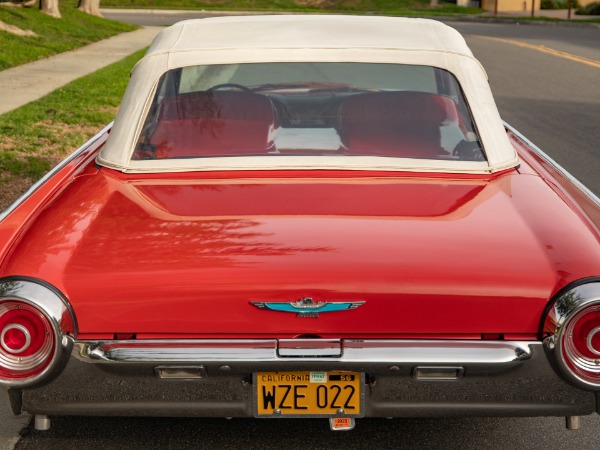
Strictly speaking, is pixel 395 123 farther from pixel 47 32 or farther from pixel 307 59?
pixel 47 32

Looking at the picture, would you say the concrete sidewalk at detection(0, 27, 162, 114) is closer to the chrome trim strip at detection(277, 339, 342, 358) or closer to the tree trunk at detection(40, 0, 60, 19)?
the tree trunk at detection(40, 0, 60, 19)

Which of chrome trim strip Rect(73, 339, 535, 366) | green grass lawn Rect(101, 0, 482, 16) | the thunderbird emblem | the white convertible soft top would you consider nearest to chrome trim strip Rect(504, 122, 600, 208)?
the white convertible soft top

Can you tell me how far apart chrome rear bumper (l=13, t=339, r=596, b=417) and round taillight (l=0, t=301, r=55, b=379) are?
0.08m

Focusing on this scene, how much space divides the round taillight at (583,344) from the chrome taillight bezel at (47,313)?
1.47 meters

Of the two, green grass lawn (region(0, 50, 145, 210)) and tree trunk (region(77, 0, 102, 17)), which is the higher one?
green grass lawn (region(0, 50, 145, 210))

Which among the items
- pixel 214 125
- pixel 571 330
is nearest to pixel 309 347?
pixel 571 330

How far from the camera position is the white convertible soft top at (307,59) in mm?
4430

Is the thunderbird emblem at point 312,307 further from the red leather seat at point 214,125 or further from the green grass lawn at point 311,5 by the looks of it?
the green grass lawn at point 311,5

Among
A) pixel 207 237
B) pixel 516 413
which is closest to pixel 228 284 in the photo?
pixel 207 237

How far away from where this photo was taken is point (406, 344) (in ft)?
11.3

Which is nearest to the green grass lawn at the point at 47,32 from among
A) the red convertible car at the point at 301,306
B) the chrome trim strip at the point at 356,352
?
the red convertible car at the point at 301,306

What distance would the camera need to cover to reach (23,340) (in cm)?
348

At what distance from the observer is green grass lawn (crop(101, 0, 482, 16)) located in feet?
153

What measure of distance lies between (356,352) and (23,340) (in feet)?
3.28
